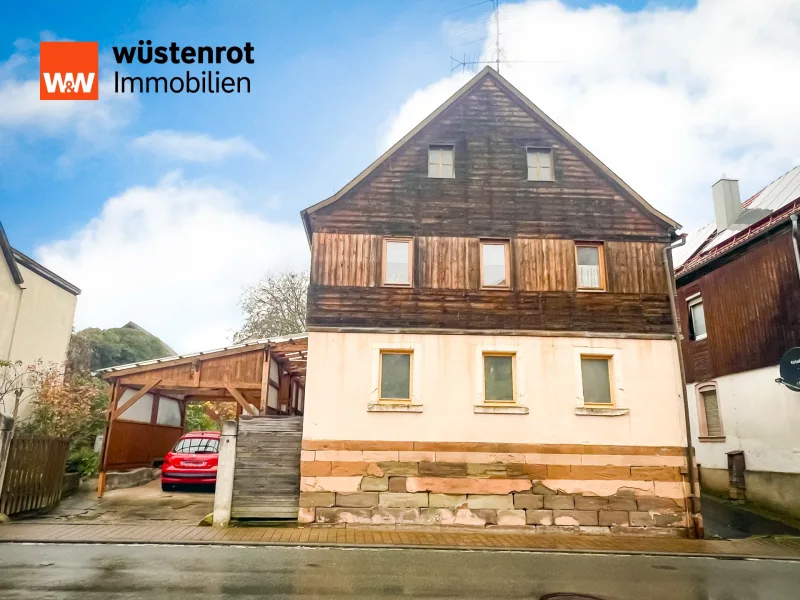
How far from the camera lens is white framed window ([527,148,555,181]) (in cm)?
1460

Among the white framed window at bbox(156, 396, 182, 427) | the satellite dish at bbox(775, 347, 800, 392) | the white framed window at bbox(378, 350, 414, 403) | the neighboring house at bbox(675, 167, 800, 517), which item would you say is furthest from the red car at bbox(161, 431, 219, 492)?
the neighboring house at bbox(675, 167, 800, 517)

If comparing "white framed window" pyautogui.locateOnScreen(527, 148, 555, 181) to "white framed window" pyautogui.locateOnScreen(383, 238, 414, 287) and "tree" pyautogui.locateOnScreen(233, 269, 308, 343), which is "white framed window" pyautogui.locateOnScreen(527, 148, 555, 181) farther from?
"tree" pyautogui.locateOnScreen(233, 269, 308, 343)

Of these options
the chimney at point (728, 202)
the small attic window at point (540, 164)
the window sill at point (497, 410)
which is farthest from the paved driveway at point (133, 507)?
the chimney at point (728, 202)

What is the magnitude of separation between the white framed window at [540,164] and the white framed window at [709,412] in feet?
32.9

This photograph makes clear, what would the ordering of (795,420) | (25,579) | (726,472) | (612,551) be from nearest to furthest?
(25,579) < (612,551) < (795,420) < (726,472)

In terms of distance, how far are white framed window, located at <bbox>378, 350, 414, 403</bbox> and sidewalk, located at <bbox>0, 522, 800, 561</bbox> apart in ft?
9.19

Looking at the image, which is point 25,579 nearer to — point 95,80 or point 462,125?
point 95,80

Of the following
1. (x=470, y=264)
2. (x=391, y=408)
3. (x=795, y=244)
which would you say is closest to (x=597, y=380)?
(x=470, y=264)

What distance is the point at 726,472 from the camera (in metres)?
18.0

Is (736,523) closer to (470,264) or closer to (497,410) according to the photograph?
(497,410)

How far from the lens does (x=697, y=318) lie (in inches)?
794

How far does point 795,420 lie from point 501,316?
28.3 ft

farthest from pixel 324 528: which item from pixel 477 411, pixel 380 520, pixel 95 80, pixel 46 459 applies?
pixel 95 80

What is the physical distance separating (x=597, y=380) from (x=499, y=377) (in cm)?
230
